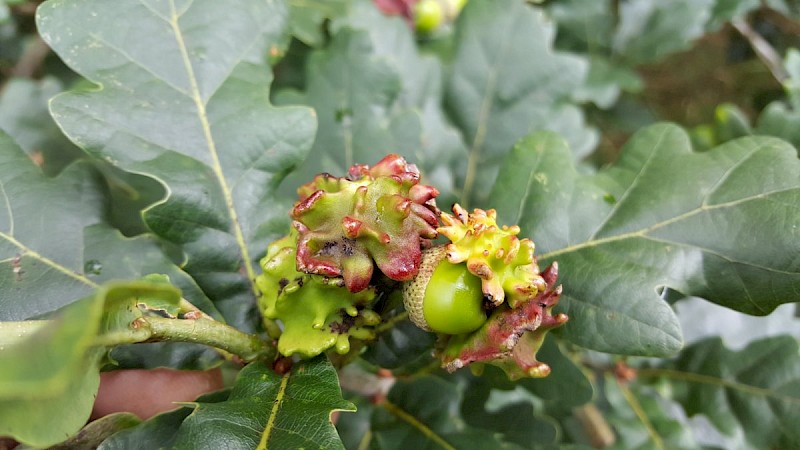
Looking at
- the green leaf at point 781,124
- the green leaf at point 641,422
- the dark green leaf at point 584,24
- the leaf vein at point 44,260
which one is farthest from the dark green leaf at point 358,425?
the dark green leaf at point 584,24

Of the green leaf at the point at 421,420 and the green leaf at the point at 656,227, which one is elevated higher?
the green leaf at the point at 656,227

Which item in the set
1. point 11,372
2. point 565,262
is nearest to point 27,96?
point 11,372

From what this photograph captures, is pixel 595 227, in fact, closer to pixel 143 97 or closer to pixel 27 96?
pixel 143 97

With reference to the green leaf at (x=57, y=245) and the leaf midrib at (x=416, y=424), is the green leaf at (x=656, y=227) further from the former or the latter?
the green leaf at (x=57, y=245)

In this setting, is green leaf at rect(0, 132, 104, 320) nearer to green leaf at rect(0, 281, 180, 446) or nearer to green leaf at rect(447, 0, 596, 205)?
green leaf at rect(0, 281, 180, 446)

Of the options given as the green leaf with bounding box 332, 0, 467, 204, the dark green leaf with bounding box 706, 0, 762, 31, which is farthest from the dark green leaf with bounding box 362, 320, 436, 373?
the dark green leaf with bounding box 706, 0, 762, 31
